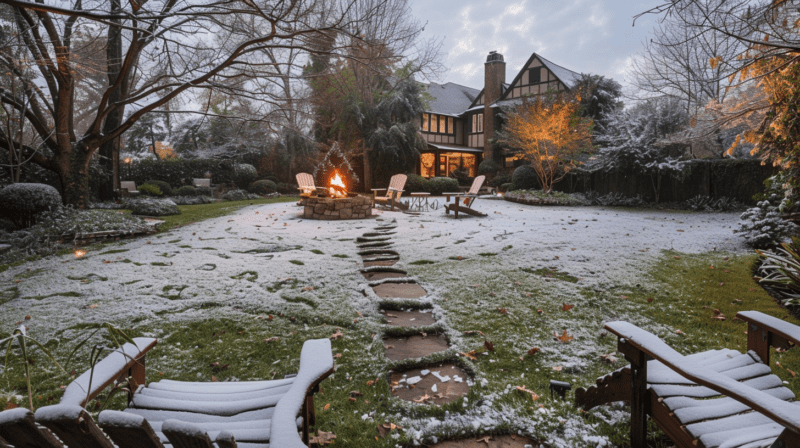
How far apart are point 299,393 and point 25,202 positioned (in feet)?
29.4

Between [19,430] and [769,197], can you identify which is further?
[769,197]

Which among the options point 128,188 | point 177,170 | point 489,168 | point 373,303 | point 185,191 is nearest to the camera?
point 373,303

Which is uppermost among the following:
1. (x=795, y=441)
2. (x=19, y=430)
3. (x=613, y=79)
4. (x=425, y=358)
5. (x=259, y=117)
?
(x=613, y=79)

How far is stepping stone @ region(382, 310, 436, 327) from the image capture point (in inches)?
136

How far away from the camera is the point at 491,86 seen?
24422mm

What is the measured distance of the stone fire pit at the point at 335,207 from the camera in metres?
10.1

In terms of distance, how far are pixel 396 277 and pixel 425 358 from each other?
216cm

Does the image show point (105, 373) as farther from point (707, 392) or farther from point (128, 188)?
point (128, 188)

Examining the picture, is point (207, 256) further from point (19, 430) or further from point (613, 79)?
point (613, 79)

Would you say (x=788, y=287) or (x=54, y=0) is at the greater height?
(x=54, y=0)

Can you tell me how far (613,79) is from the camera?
18734mm

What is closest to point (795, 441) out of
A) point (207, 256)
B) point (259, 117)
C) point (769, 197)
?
point (207, 256)

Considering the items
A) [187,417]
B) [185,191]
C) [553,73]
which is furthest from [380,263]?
[553,73]

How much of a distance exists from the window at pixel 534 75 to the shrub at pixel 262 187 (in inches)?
610
